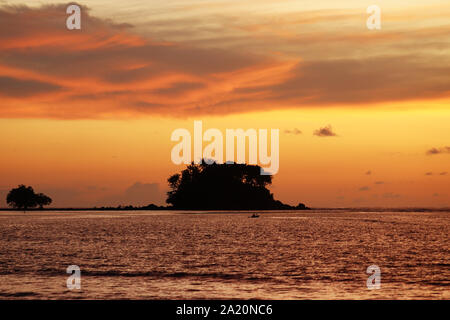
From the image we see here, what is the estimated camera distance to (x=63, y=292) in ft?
122

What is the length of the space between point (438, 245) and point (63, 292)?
64.3 meters

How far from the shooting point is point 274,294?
37625mm

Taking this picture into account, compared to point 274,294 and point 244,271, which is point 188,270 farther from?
point 274,294

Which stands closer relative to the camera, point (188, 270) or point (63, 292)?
point (63, 292)
